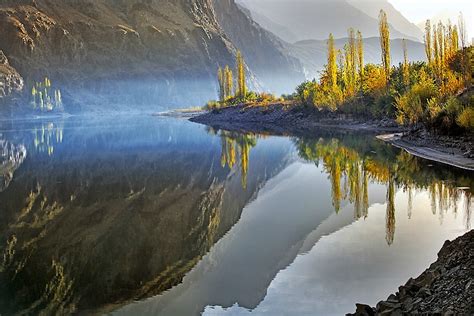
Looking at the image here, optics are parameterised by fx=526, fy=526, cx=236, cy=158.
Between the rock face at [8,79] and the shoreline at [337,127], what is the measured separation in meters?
53.4

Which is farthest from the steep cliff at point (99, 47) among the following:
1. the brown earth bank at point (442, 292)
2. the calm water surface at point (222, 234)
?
the brown earth bank at point (442, 292)

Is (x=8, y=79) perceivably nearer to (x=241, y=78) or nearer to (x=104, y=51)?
(x=104, y=51)

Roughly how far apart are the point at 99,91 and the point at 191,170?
13769cm

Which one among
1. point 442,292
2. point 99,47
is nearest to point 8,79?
point 99,47

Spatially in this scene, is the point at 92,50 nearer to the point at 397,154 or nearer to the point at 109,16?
the point at 109,16

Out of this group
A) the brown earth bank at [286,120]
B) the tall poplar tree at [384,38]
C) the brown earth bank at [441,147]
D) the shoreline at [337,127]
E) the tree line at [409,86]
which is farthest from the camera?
the tall poplar tree at [384,38]

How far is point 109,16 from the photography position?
190m

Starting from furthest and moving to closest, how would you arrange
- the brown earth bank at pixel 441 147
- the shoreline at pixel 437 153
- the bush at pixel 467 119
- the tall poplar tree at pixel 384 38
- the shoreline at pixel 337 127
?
the tall poplar tree at pixel 384 38 < the shoreline at pixel 337 127 < the bush at pixel 467 119 < the brown earth bank at pixel 441 147 < the shoreline at pixel 437 153

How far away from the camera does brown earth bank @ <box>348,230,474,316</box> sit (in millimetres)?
7805

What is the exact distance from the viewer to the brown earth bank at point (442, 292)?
25.6 ft

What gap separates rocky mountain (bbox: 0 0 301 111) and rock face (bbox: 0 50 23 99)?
6.02m

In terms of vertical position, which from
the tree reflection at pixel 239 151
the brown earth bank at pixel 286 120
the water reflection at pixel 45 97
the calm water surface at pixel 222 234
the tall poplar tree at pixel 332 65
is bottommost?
the calm water surface at pixel 222 234

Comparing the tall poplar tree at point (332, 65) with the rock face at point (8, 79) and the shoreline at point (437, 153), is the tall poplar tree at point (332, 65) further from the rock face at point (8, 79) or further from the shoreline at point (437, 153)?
the rock face at point (8, 79)

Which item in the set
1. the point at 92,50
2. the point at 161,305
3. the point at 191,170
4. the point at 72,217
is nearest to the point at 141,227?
the point at 72,217
